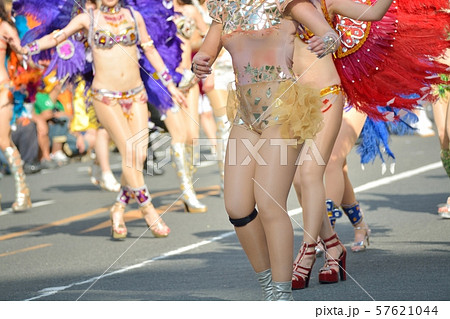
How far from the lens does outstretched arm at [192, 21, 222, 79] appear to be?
588 cm

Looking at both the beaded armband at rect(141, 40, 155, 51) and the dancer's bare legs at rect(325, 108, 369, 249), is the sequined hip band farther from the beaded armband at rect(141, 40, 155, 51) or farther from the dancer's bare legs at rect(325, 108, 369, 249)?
the dancer's bare legs at rect(325, 108, 369, 249)

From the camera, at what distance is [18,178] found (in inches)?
494

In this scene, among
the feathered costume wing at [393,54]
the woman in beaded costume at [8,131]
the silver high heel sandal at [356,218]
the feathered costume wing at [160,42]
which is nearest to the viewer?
the feathered costume wing at [393,54]

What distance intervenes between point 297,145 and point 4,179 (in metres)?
12.0

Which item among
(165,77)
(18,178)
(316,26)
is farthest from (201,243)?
(18,178)

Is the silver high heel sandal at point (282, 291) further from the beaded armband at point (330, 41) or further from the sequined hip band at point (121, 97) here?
the sequined hip band at point (121, 97)

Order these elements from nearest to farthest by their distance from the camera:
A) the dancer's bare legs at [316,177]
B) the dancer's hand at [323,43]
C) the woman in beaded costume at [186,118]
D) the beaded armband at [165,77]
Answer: the dancer's hand at [323,43]
the dancer's bare legs at [316,177]
the beaded armband at [165,77]
the woman in beaded costume at [186,118]

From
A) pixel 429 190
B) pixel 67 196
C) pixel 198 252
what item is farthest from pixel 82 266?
pixel 67 196

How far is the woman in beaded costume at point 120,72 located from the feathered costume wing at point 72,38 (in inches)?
14.8

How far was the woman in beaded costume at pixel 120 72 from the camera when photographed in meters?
9.35

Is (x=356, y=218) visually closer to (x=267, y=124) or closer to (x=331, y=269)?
(x=331, y=269)

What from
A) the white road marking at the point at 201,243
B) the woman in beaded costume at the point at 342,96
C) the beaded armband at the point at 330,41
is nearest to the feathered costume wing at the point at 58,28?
the white road marking at the point at 201,243

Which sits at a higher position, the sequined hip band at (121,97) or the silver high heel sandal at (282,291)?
the silver high heel sandal at (282,291)

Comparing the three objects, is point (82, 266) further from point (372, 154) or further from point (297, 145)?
point (297, 145)
